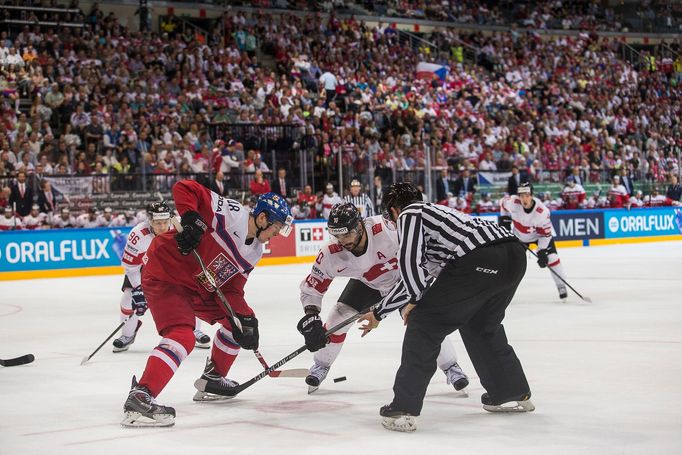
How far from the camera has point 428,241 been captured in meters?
5.75

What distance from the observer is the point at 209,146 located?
21.7m

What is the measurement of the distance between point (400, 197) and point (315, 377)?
163 centimetres

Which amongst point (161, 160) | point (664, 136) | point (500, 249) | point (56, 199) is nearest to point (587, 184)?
point (664, 136)

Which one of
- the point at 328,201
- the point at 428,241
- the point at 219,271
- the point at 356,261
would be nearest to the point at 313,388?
the point at 356,261

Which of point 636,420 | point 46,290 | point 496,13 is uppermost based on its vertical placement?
point 496,13

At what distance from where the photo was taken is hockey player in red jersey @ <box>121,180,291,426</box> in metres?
5.97

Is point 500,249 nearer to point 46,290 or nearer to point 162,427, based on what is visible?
point 162,427

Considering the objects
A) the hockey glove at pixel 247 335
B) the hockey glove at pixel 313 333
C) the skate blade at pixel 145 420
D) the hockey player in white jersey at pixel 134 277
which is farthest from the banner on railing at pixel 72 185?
the skate blade at pixel 145 420

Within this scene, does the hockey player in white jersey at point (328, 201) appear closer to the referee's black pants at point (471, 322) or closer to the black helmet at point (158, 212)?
the black helmet at point (158, 212)

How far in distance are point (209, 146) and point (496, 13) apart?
1946cm

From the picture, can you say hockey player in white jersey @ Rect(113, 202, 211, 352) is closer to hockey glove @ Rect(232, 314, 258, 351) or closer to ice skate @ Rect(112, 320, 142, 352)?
ice skate @ Rect(112, 320, 142, 352)

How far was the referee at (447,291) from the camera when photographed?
5602 mm

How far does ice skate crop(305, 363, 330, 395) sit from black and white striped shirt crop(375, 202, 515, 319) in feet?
3.90

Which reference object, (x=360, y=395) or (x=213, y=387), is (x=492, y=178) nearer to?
(x=360, y=395)
